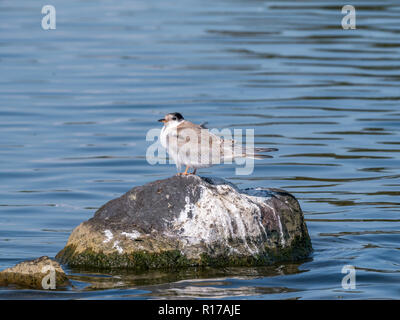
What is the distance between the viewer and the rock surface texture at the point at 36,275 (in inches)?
337

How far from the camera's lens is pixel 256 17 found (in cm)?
2719

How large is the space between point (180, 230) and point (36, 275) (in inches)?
60.3

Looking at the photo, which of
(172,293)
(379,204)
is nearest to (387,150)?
(379,204)

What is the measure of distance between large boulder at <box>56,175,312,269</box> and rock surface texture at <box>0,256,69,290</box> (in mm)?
542

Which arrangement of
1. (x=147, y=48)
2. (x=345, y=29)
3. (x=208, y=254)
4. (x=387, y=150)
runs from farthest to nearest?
1. (x=345, y=29)
2. (x=147, y=48)
3. (x=387, y=150)
4. (x=208, y=254)

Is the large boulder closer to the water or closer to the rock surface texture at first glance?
the water

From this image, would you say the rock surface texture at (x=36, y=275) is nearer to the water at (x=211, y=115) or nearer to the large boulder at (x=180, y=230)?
the water at (x=211, y=115)

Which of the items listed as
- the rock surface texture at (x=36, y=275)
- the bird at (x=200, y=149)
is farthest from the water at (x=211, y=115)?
the bird at (x=200, y=149)

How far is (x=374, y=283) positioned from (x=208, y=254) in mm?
1708

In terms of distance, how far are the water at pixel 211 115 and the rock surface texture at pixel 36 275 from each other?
148 mm

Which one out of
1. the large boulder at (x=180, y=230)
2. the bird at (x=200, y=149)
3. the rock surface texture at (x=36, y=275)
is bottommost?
the rock surface texture at (x=36, y=275)

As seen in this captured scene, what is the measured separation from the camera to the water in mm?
9227

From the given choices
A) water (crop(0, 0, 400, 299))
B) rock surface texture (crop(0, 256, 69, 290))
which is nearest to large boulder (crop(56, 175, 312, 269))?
water (crop(0, 0, 400, 299))

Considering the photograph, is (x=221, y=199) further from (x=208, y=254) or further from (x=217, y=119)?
(x=217, y=119)
